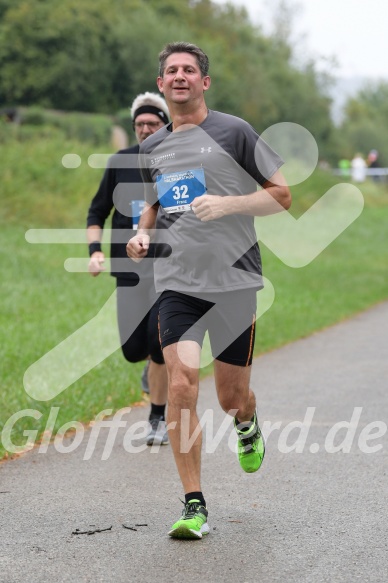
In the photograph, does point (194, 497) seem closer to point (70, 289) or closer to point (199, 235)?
point (199, 235)

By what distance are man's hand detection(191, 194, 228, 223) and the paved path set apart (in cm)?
144

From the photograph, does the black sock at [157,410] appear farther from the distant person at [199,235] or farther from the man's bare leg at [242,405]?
the distant person at [199,235]

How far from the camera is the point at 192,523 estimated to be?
507 centimetres

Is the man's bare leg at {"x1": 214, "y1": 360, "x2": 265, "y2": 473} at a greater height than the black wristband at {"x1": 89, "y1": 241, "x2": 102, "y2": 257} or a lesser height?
lesser

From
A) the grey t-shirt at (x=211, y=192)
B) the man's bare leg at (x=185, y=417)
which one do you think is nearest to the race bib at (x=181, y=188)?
the grey t-shirt at (x=211, y=192)

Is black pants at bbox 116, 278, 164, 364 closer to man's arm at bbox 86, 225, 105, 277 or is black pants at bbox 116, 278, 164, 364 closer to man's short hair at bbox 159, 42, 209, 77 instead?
man's arm at bbox 86, 225, 105, 277

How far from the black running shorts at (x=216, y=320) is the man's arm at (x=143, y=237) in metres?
0.23

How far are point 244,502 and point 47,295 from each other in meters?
10.1

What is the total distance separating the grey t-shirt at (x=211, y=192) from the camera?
543 cm

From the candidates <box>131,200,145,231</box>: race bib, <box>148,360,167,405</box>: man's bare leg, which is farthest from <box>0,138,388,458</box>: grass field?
<box>131,200,145,231</box>: race bib

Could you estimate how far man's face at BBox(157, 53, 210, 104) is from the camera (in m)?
5.48

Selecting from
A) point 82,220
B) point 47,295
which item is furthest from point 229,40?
point 47,295

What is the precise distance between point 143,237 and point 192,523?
1.41 metres

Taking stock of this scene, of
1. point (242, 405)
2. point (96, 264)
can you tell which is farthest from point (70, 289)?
point (242, 405)
